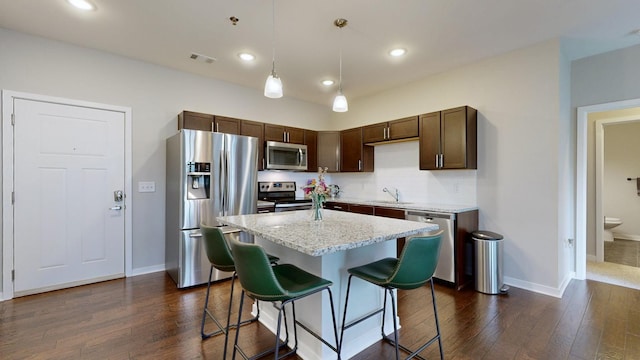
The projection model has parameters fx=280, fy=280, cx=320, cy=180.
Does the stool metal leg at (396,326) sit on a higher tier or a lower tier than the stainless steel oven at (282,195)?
lower

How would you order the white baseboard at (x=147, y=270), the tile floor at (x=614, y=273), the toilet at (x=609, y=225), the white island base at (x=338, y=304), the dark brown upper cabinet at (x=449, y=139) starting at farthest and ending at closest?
the toilet at (x=609, y=225) < the white baseboard at (x=147, y=270) < the dark brown upper cabinet at (x=449, y=139) < the tile floor at (x=614, y=273) < the white island base at (x=338, y=304)

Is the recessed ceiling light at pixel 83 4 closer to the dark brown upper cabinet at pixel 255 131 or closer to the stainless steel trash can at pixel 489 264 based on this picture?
the dark brown upper cabinet at pixel 255 131

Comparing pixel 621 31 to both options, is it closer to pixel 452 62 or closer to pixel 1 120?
pixel 452 62

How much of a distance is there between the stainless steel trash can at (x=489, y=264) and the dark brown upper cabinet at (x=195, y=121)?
3692mm

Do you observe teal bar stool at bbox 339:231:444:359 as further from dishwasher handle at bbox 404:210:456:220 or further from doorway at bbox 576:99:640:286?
doorway at bbox 576:99:640:286

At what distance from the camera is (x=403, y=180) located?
14.5 feet

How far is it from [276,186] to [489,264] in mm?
3245

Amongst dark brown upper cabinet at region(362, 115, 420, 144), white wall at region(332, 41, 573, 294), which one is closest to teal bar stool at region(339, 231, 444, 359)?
white wall at region(332, 41, 573, 294)

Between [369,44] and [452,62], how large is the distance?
124cm

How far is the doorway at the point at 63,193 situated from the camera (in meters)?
2.94

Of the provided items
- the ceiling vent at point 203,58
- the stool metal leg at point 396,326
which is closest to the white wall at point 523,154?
the stool metal leg at point 396,326

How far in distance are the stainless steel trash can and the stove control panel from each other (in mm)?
3006

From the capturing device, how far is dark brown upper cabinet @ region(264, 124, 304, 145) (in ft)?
14.6

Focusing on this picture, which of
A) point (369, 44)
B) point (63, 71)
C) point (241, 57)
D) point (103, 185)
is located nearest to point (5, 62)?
point (63, 71)
